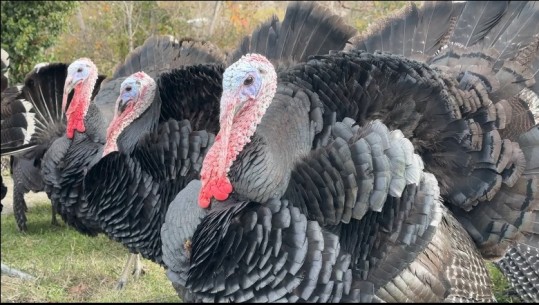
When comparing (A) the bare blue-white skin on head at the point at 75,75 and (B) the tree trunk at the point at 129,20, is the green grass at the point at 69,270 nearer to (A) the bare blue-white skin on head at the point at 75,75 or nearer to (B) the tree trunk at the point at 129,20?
(A) the bare blue-white skin on head at the point at 75,75

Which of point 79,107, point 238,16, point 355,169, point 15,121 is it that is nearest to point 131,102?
point 79,107

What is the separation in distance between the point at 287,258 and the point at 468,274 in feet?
2.99

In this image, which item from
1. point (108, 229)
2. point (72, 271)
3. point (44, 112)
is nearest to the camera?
point (108, 229)

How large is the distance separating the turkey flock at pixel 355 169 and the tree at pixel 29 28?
5539mm

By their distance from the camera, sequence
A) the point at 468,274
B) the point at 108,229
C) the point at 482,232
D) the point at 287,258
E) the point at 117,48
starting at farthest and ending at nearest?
the point at 117,48 < the point at 108,229 < the point at 482,232 < the point at 468,274 < the point at 287,258

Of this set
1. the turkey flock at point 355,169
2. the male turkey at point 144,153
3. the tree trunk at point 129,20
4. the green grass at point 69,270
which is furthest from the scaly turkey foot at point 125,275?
the tree trunk at point 129,20

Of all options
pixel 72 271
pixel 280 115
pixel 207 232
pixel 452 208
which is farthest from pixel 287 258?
pixel 72 271

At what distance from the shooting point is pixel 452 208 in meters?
3.54

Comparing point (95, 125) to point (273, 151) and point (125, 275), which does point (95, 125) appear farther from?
point (273, 151)

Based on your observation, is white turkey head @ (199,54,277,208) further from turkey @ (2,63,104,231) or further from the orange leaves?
the orange leaves

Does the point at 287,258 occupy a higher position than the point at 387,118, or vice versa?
the point at 387,118

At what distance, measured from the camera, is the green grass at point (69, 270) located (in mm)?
4664

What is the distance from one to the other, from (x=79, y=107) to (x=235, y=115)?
8.12 ft

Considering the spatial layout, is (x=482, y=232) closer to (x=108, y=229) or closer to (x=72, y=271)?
(x=108, y=229)
